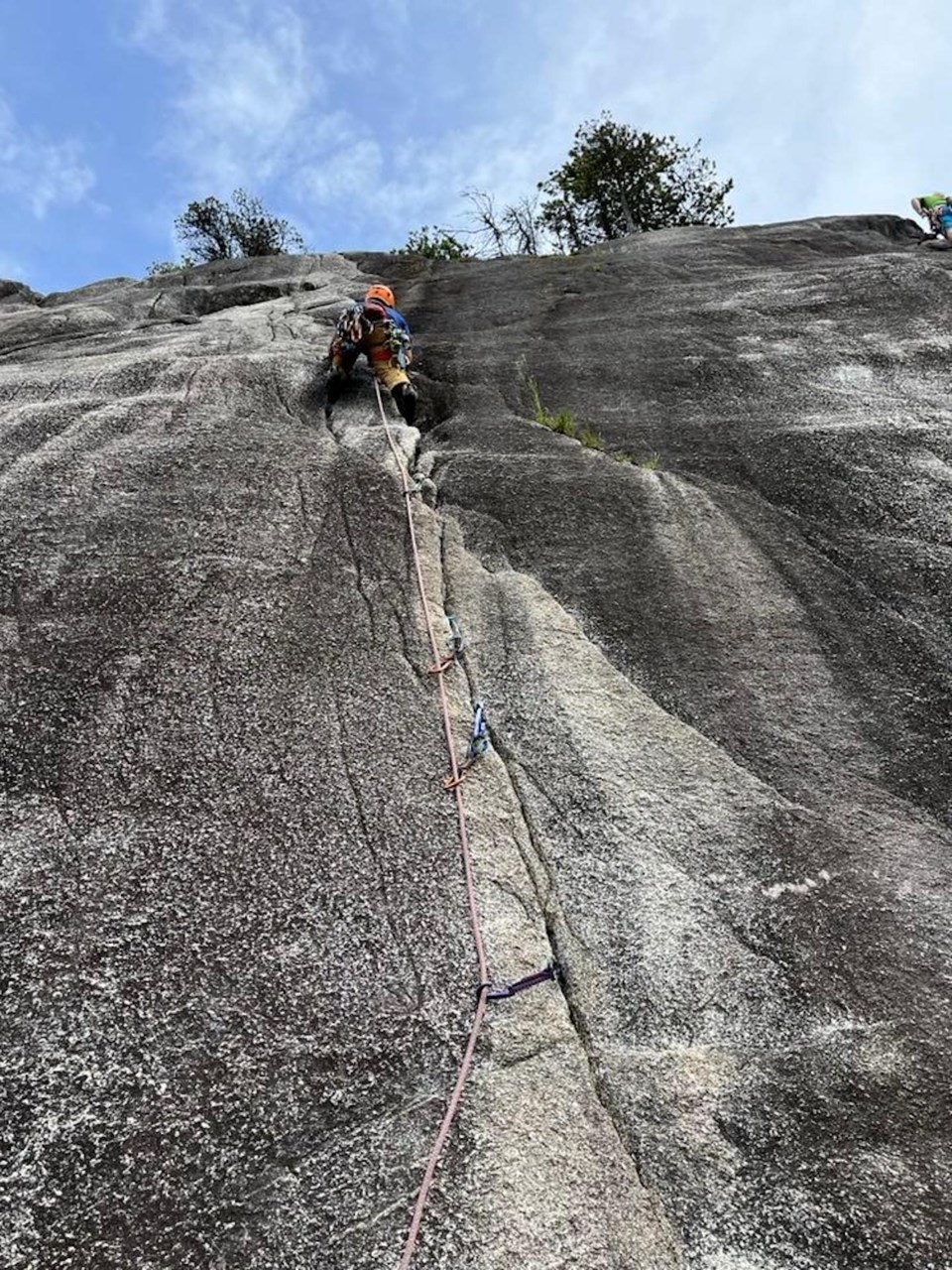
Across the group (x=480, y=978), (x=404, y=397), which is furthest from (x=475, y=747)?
(x=404, y=397)

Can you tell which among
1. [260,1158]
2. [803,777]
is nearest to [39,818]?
[260,1158]

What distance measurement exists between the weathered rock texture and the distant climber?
1.92 ft

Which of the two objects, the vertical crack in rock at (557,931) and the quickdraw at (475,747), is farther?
the quickdraw at (475,747)

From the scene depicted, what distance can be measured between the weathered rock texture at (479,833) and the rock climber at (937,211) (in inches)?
301

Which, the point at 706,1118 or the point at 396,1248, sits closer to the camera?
the point at 396,1248

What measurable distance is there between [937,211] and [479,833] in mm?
14758

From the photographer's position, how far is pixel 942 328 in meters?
9.22

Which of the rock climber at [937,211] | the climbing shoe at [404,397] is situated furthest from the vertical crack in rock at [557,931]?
the rock climber at [937,211]

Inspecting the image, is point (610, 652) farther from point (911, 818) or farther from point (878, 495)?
point (878, 495)

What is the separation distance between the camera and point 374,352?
8.74 meters

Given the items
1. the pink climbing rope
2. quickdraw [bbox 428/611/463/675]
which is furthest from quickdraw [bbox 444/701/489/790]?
quickdraw [bbox 428/611/463/675]

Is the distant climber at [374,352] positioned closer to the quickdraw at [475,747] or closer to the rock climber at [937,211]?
the quickdraw at [475,747]

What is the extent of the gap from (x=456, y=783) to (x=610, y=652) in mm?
1508

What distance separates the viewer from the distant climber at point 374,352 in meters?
8.54
